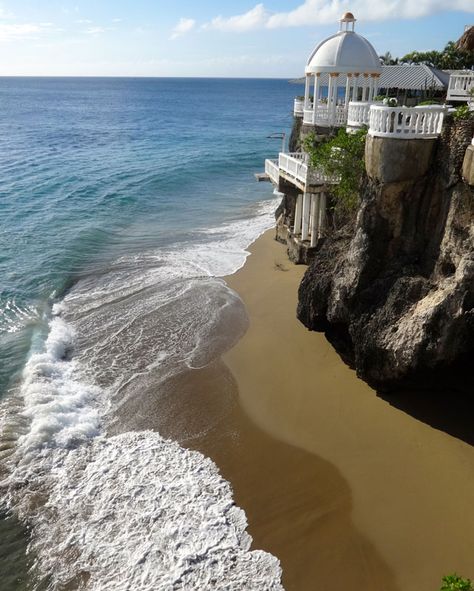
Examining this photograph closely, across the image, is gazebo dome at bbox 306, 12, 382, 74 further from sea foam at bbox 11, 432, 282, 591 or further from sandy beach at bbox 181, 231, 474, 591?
sea foam at bbox 11, 432, 282, 591

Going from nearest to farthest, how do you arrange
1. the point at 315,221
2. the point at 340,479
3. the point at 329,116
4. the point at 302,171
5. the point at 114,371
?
the point at 340,479 → the point at 114,371 → the point at 302,171 → the point at 315,221 → the point at 329,116

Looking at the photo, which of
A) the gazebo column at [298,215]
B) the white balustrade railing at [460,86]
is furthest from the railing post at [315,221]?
the white balustrade railing at [460,86]

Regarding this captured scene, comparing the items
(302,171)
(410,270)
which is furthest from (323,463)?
(302,171)

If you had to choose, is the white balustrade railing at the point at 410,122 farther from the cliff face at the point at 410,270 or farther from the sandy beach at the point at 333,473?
the sandy beach at the point at 333,473

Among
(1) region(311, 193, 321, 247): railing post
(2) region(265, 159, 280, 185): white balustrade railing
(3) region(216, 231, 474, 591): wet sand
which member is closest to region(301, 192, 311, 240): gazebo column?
(1) region(311, 193, 321, 247): railing post

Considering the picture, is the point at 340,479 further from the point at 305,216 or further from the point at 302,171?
the point at 302,171

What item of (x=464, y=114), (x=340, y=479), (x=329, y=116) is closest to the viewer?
(x=340, y=479)

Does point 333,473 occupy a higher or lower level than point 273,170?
lower
